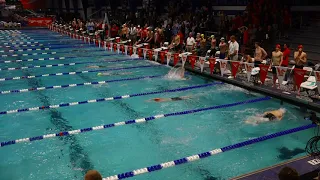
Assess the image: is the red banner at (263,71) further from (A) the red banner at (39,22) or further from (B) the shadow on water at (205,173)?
(A) the red banner at (39,22)

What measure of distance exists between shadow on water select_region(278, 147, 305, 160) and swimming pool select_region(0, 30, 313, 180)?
17 mm

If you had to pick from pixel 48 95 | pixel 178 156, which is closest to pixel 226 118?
pixel 178 156

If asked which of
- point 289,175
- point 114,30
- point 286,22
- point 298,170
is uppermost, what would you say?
point 286,22

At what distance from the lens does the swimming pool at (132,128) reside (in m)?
5.22

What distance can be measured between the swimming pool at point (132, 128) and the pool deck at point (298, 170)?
649 millimetres

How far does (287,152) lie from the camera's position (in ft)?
18.3

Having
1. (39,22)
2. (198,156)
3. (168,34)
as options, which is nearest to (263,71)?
(198,156)

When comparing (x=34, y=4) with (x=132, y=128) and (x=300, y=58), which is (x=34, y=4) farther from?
(x=300, y=58)

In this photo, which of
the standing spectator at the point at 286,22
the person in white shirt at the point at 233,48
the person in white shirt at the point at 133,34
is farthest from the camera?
the person in white shirt at the point at 133,34

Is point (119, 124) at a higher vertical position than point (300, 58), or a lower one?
lower

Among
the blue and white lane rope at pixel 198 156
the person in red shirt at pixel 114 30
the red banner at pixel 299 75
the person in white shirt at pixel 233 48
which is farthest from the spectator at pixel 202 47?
the person in red shirt at pixel 114 30

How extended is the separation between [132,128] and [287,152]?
3.15m

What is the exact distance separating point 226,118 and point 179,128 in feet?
4.13

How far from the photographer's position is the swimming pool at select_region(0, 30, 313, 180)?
17.1 feet
